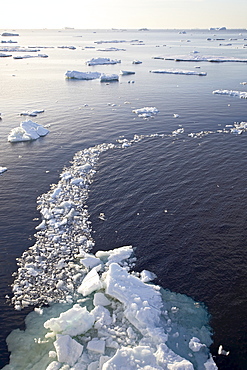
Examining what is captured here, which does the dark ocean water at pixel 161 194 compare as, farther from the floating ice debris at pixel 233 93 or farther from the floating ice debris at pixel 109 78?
the floating ice debris at pixel 109 78

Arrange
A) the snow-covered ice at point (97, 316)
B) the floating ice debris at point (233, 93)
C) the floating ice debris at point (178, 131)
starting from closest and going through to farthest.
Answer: the snow-covered ice at point (97, 316) → the floating ice debris at point (178, 131) → the floating ice debris at point (233, 93)

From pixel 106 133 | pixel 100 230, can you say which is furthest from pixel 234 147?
pixel 100 230

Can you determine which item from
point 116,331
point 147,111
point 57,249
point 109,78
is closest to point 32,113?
point 147,111

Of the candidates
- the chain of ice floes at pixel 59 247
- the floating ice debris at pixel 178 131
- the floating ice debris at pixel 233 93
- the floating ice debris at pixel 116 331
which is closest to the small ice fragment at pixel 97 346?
the floating ice debris at pixel 116 331

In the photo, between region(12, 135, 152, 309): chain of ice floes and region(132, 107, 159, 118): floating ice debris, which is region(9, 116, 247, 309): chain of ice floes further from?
region(132, 107, 159, 118): floating ice debris

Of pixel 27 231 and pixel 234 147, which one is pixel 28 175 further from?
pixel 234 147

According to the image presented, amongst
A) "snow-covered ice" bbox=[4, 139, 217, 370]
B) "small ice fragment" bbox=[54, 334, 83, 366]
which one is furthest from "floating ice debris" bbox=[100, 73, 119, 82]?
"small ice fragment" bbox=[54, 334, 83, 366]
